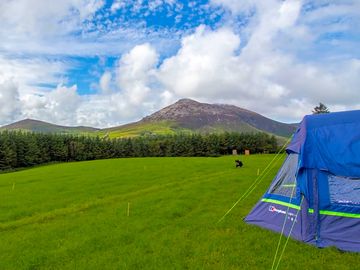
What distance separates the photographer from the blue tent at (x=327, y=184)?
12.7 m

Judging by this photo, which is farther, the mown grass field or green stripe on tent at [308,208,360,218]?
green stripe on tent at [308,208,360,218]

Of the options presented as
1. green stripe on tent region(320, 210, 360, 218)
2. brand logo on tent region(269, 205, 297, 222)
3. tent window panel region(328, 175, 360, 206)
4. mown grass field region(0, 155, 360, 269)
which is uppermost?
tent window panel region(328, 175, 360, 206)

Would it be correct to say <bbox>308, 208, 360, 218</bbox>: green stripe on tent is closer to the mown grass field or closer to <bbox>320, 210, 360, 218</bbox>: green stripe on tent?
<bbox>320, 210, 360, 218</bbox>: green stripe on tent

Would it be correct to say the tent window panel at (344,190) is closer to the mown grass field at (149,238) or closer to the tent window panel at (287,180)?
the tent window panel at (287,180)

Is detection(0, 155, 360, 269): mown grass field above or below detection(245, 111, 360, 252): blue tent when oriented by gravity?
below

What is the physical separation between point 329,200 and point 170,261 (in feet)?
20.4

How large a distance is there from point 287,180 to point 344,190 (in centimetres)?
229

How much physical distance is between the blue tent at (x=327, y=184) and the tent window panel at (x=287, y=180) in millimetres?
125

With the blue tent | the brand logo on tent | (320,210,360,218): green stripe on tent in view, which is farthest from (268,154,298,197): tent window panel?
(320,210,360,218): green stripe on tent

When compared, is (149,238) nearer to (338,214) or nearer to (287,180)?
(287,180)

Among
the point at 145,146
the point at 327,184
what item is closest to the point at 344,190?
the point at 327,184

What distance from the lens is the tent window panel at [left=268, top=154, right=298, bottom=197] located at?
14.4 metres

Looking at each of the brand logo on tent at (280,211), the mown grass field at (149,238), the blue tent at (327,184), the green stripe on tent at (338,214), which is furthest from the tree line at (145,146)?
the green stripe on tent at (338,214)

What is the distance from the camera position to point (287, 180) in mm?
14734
